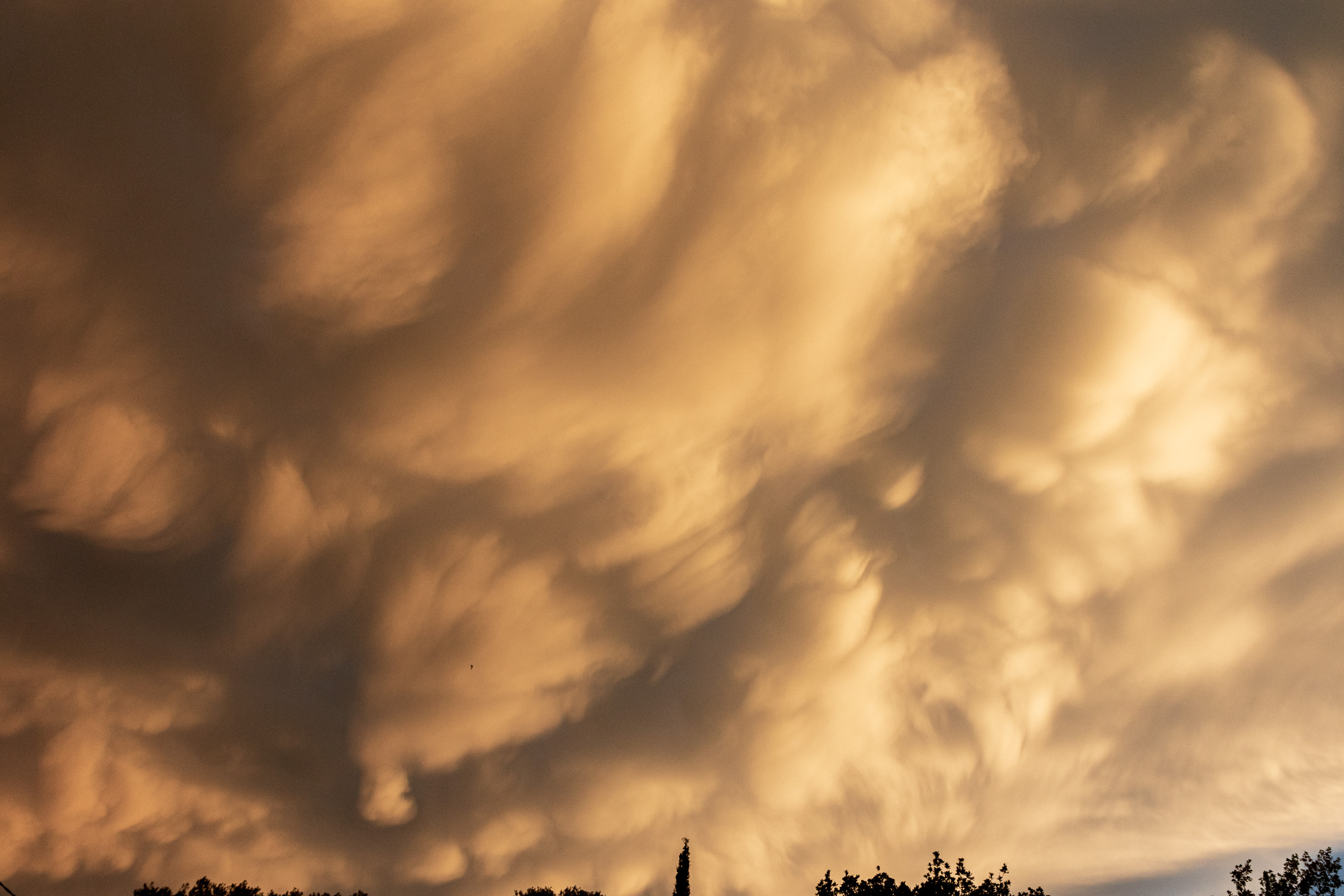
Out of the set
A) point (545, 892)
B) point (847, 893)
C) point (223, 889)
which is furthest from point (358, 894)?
point (847, 893)

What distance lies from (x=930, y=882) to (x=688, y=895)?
123 ft

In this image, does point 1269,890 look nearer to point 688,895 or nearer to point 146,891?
point 688,895

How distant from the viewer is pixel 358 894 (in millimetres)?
109688

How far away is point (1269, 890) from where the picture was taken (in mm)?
78312

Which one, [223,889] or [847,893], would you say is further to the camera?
[223,889]

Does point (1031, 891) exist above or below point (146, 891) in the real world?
below

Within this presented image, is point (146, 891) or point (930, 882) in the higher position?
point (146, 891)

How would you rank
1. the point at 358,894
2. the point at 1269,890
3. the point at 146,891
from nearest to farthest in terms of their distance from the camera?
1. the point at 1269,890
2. the point at 146,891
3. the point at 358,894

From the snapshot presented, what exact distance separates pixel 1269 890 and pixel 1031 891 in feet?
77.6

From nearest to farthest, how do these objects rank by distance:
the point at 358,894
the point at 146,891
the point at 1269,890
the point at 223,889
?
1. the point at 1269,890
2. the point at 146,891
3. the point at 223,889
4. the point at 358,894

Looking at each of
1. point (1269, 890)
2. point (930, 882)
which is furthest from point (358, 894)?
point (1269, 890)

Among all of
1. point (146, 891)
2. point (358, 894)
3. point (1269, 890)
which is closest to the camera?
point (1269, 890)

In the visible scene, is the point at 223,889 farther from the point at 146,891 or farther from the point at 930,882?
the point at 930,882

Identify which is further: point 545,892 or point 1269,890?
point 545,892
